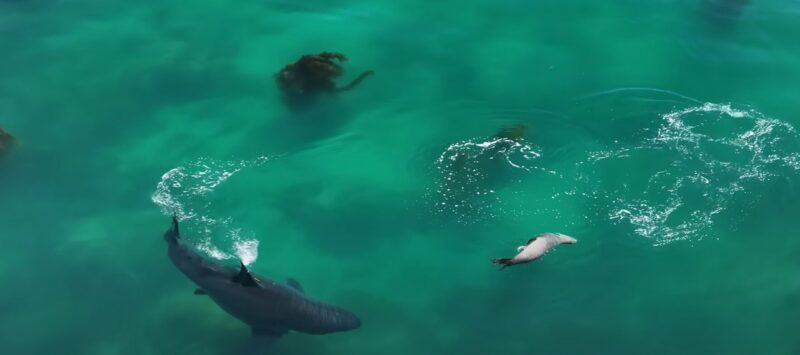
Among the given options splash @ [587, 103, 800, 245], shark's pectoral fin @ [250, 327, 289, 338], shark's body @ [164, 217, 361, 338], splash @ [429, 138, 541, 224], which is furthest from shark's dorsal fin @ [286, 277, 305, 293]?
splash @ [587, 103, 800, 245]

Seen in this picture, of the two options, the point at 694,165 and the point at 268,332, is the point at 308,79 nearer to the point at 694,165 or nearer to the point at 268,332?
the point at 268,332

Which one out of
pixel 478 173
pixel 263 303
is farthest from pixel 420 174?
pixel 263 303

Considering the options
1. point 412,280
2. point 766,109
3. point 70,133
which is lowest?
point 70,133

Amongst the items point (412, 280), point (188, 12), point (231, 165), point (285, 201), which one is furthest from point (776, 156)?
point (188, 12)

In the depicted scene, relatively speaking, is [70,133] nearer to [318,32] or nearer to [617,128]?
[318,32]

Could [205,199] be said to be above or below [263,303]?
above

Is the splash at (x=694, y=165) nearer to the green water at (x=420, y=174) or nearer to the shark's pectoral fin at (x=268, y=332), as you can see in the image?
the green water at (x=420, y=174)

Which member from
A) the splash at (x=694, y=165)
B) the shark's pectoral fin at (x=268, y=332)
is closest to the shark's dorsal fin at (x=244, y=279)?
the shark's pectoral fin at (x=268, y=332)
